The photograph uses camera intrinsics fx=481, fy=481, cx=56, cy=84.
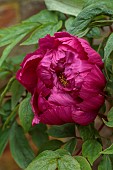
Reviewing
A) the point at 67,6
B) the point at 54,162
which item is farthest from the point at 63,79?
the point at 67,6

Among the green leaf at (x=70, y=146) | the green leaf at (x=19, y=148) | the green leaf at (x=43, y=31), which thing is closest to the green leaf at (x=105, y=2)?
the green leaf at (x=43, y=31)

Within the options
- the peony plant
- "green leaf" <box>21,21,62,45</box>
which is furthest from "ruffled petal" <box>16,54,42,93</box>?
"green leaf" <box>21,21,62,45</box>

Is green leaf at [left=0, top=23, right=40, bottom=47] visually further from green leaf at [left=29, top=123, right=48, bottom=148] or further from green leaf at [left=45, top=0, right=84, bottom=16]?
green leaf at [left=29, top=123, right=48, bottom=148]

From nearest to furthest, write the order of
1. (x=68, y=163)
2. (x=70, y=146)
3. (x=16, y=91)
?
1. (x=68, y=163)
2. (x=70, y=146)
3. (x=16, y=91)

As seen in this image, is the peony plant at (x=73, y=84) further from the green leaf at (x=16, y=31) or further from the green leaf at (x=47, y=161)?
the green leaf at (x=16, y=31)

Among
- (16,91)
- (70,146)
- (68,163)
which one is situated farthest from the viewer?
(16,91)

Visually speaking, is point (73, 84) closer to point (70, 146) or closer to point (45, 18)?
point (70, 146)

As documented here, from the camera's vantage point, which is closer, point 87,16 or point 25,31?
point 87,16
